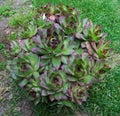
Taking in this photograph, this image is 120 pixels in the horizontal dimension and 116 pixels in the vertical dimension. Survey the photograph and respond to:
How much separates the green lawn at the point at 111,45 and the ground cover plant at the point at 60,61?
13.9 inches

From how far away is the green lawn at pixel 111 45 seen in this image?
3.61 meters

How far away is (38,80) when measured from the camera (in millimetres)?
3248

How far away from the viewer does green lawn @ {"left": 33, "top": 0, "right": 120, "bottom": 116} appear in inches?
142

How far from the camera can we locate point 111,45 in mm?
4309

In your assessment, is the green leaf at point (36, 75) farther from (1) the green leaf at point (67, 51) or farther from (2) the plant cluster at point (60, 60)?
(1) the green leaf at point (67, 51)

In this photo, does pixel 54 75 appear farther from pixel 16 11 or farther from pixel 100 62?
pixel 16 11

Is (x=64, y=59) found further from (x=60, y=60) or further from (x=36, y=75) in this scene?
(x=36, y=75)

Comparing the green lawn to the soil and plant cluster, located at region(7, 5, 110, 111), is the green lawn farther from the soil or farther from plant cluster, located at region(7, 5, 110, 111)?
the soil

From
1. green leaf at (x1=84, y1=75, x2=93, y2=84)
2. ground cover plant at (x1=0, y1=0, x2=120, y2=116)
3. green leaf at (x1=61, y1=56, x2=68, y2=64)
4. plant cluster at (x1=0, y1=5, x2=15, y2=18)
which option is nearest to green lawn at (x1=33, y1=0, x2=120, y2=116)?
ground cover plant at (x1=0, y1=0, x2=120, y2=116)

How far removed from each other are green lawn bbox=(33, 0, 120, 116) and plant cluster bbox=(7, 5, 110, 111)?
1.26ft

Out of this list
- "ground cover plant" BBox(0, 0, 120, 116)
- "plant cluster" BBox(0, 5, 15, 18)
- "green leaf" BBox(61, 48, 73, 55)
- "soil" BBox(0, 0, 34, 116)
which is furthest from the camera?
"plant cluster" BBox(0, 5, 15, 18)

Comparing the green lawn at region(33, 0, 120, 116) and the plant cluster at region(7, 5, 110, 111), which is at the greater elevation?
the plant cluster at region(7, 5, 110, 111)

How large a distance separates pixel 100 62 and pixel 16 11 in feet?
6.76

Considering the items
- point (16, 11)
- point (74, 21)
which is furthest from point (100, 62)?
point (16, 11)
